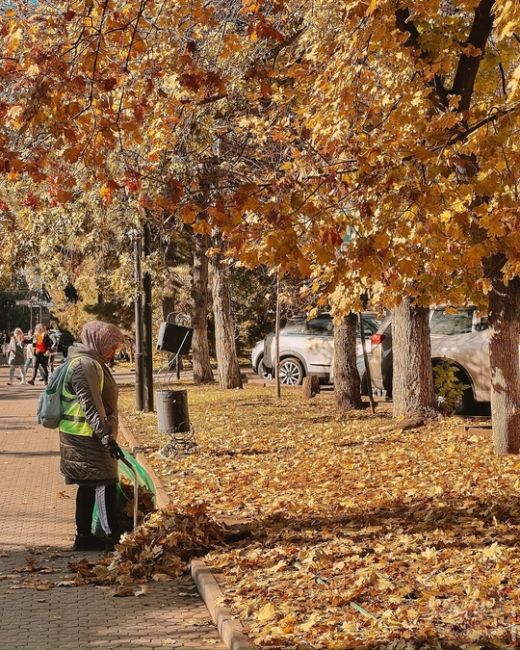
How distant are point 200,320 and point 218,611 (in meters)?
24.3

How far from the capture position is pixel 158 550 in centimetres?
Result: 773

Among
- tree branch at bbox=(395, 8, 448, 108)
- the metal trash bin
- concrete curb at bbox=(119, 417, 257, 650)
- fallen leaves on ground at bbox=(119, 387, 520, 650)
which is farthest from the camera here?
the metal trash bin

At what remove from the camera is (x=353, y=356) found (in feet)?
61.1

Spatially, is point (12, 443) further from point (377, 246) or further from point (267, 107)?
point (377, 246)

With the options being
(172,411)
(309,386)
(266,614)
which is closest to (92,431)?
(266,614)

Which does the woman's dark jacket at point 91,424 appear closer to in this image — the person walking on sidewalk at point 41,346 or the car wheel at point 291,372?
the car wheel at point 291,372

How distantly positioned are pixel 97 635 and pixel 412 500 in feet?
13.0

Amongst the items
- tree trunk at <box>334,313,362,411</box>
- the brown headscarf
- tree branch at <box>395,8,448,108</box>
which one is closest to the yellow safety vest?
the brown headscarf

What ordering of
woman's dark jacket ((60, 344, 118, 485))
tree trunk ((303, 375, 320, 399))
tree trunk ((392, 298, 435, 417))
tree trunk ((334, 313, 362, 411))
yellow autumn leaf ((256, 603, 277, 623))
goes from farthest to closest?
tree trunk ((303, 375, 320, 399)) → tree trunk ((334, 313, 362, 411)) → tree trunk ((392, 298, 435, 417)) → woman's dark jacket ((60, 344, 118, 485)) → yellow autumn leaf ((256, 603, 277, 623))

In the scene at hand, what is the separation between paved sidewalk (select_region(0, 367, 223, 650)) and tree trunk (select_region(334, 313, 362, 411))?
8623 mm

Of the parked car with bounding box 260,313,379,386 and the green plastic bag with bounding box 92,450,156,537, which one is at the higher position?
the parked car with bounding box 260,313,379,386

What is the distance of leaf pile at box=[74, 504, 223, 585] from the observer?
24.3ft

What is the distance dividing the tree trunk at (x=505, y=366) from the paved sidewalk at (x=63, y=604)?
4.69 meters

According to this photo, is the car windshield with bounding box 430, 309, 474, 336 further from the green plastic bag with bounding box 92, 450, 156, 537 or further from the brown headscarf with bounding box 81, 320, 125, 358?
the brown headscarf with bounding box 81, 320, 125, 358
